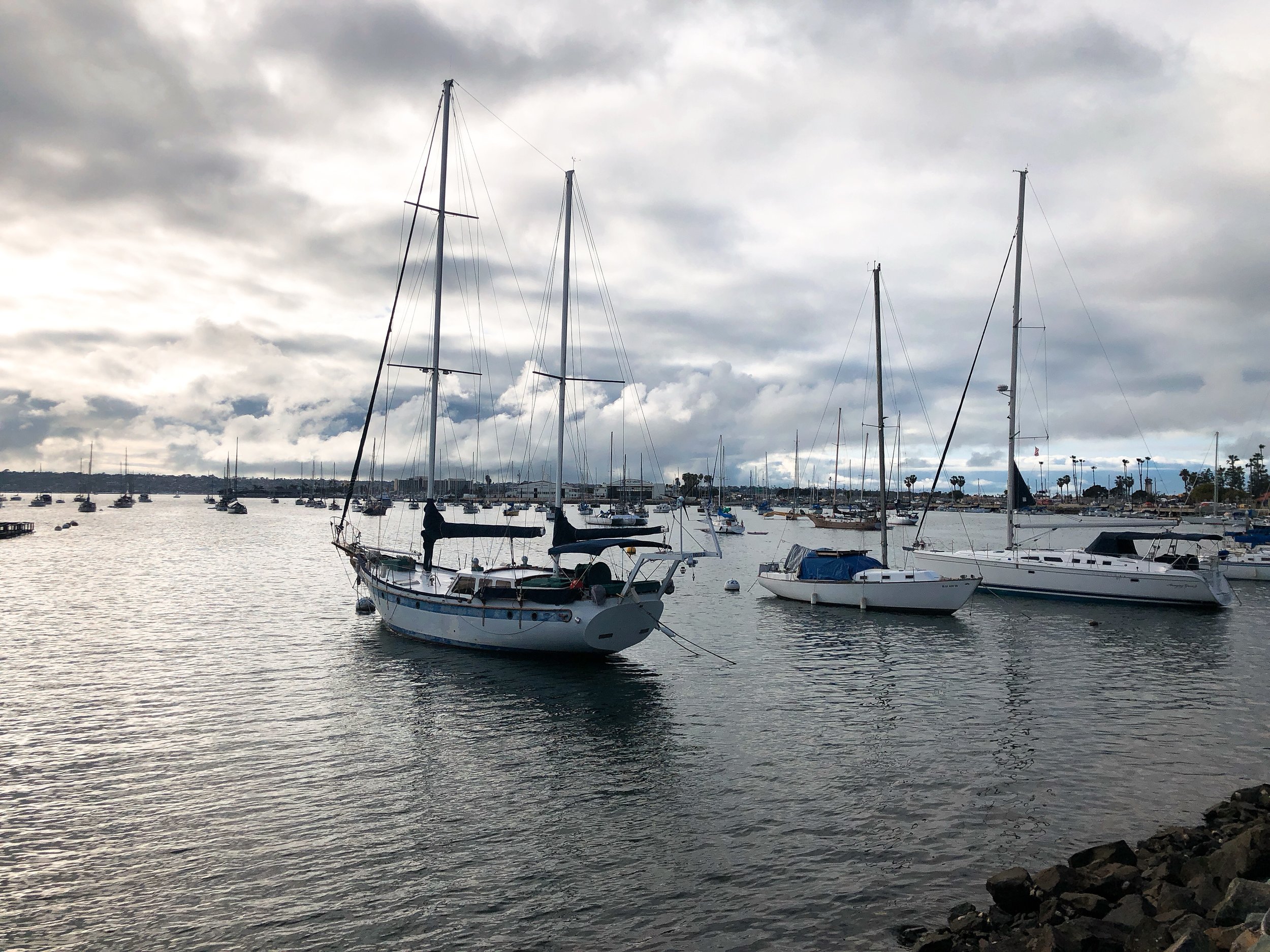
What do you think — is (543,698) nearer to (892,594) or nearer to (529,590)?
(529,590)

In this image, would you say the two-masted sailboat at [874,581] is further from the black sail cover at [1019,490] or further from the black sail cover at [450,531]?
the black sail cover at [450,531]

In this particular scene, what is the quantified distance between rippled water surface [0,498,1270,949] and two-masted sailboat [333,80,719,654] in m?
1.06

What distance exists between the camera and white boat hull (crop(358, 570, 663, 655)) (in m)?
25.9

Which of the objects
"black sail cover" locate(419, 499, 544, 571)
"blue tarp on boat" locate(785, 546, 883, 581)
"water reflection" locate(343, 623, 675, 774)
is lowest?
"water reflection" locate(343, 623, 675, 774)

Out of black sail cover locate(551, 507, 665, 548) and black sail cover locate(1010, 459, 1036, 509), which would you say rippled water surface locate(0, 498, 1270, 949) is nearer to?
black sail cover locate(551, 507, 665, 548)

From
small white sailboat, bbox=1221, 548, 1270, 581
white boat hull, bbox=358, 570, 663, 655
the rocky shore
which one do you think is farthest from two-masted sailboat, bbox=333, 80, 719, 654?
small white sailboat, bbox=1221, 548, 1270, 581

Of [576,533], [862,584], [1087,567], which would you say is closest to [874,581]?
[862,584]

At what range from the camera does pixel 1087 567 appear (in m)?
41.6

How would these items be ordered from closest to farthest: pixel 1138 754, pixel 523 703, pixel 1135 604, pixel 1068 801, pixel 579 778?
pixel 1068 801 → pixel 579 778 → pixel 1138 754 → pixel 523 703 → pixel 1135 604

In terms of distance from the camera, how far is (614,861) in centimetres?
1259

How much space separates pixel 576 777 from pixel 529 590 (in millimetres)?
10708

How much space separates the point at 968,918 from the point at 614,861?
541 centimetres

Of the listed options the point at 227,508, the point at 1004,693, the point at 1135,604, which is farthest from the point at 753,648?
the point at 227,508

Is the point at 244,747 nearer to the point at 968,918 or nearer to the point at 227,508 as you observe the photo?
the point at 968,918
